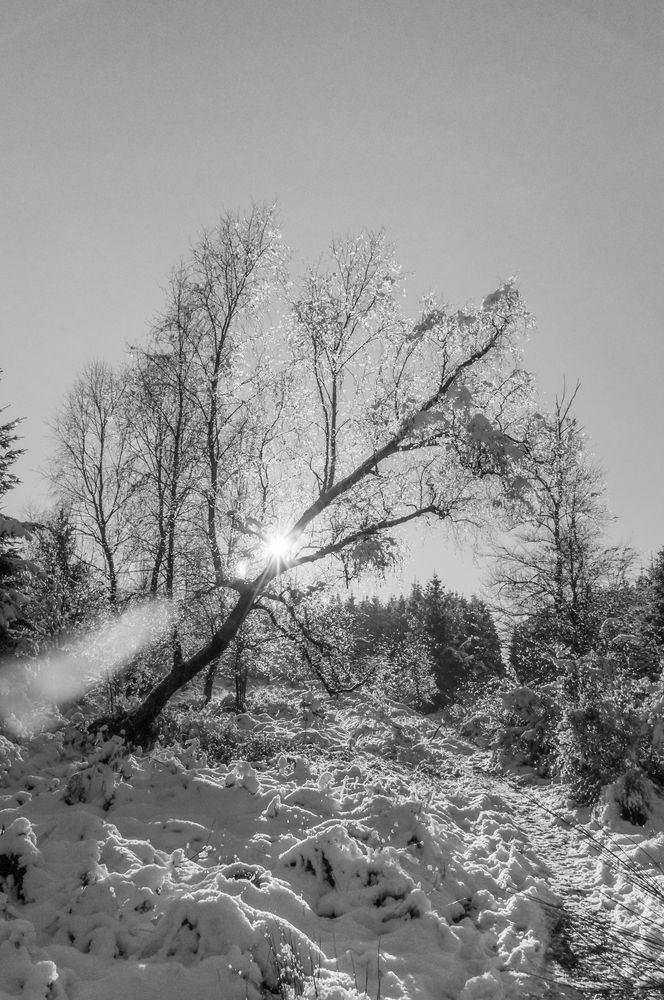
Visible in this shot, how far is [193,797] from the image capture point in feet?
21.4

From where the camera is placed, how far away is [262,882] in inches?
185

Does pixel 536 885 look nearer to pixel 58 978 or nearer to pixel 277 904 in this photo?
pixel 277 904

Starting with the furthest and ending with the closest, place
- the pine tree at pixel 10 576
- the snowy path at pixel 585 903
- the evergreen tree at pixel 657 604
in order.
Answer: the evergreen tree at pixel 657 604 < the pine tree at pixel 10 576 < the snowy path at pixel 585 903

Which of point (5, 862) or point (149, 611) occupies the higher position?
point (149, 611)

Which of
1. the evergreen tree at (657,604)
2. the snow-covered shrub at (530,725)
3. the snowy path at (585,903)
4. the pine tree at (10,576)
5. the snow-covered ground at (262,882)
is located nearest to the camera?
the snowy path at (585,903)

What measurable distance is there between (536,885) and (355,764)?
12.8ft

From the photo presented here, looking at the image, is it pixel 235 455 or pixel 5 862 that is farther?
pixel 235 455

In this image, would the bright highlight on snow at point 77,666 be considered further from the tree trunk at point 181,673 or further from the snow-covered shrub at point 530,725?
the snow-covered shrub at point 530,725

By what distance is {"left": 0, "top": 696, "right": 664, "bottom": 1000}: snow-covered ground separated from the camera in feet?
11.8

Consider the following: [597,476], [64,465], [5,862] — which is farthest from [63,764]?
[597,476]

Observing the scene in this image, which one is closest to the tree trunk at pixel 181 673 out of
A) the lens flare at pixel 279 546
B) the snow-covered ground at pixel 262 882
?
the lens flare at pixel 279 546

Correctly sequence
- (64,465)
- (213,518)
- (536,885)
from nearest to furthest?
(536,885) → (213,518) → (64,465)

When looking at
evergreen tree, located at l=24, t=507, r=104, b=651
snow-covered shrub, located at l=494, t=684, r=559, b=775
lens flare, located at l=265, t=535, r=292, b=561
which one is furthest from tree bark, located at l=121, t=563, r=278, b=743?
snow-covered shrub, located at l=494, t=684, r=559, b=775

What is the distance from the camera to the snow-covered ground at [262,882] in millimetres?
3609
